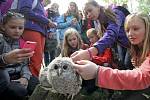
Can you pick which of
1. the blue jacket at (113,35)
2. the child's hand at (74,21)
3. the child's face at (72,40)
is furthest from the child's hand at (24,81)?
the child's hand at (74,21)

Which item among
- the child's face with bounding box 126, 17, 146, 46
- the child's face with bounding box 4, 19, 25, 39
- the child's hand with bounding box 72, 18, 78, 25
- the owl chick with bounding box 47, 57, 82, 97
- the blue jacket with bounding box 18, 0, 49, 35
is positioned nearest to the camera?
the owl chick with bounding box 47, 57, 82, 97

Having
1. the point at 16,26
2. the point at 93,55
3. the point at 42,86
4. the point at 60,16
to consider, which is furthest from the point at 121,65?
the point at 60,16

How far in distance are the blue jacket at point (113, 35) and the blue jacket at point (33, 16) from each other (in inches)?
24.8

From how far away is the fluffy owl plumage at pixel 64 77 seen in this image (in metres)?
1.46

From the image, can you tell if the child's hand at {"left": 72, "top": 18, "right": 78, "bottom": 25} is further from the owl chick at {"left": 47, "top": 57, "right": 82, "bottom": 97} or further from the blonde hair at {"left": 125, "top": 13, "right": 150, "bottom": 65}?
the owl chick at {"left": 47, "top": 57, "right": 82, "bottom": 97}

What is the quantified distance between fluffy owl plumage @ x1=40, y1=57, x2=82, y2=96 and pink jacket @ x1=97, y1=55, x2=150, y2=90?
4.7 inches

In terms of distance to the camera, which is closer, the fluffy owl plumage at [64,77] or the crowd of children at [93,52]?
the fluffy owl plumage at [64,77]

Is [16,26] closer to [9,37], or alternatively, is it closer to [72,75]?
[9,37]

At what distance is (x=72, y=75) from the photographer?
1.47 meters

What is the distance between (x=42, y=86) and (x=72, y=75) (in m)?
0.36

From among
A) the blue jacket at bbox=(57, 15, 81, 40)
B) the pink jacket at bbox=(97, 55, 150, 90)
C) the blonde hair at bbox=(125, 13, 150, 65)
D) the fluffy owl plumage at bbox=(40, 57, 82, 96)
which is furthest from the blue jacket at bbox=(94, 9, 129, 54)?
the blue jacket at bbox=(57, 15, 81, 40)

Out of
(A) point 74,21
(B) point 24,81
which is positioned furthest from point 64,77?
(A) point 74,21

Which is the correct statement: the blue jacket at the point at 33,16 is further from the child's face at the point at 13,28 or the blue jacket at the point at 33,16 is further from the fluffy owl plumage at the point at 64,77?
the fluffy owl plumage at the point at 64,77

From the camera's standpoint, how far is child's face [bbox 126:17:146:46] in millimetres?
1955
